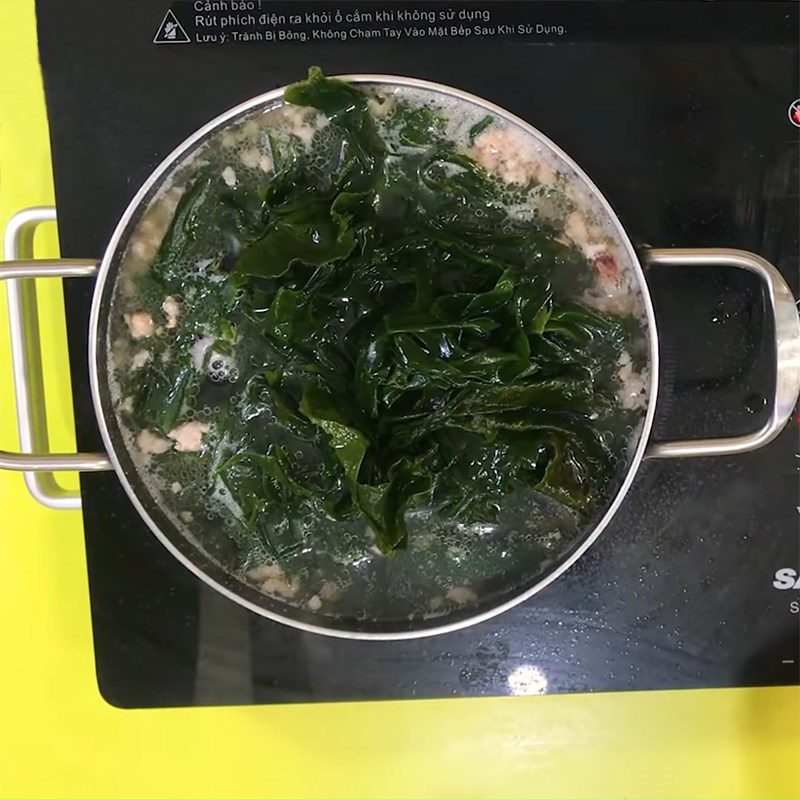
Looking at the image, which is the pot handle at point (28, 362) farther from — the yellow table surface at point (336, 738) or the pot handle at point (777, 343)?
the pot handle at point (777, 343)

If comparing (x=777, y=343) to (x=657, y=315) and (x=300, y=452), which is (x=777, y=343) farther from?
(x=300, y=452)

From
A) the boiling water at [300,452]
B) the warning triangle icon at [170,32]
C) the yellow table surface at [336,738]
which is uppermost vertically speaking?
the warning triangle icon at [170,32]

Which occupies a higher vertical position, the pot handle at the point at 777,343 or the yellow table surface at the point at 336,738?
the pot handle at the point at 777,343

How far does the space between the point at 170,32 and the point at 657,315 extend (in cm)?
84

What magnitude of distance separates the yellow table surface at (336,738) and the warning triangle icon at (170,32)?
30.3 inches

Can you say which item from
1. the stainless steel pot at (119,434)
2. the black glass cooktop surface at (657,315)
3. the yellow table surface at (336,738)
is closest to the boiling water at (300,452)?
the stainless steel pot at (119,434)

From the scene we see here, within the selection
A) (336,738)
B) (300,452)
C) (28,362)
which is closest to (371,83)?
(300,452)

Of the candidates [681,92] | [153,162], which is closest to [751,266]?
[681,92]

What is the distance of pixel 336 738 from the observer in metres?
1.44

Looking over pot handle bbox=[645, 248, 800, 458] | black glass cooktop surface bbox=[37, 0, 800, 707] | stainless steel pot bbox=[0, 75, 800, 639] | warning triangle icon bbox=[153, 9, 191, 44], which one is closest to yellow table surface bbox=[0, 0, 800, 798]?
black glass cooktop surface bbox=[37, 0, 800, 707]

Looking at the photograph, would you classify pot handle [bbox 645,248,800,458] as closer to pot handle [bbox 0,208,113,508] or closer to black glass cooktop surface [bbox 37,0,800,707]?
black glass cooktop surface [bbox 37,0,800,707]

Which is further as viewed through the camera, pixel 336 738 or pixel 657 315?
pixel 336 738

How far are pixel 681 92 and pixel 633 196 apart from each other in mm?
172

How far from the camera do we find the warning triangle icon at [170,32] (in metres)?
1.24
